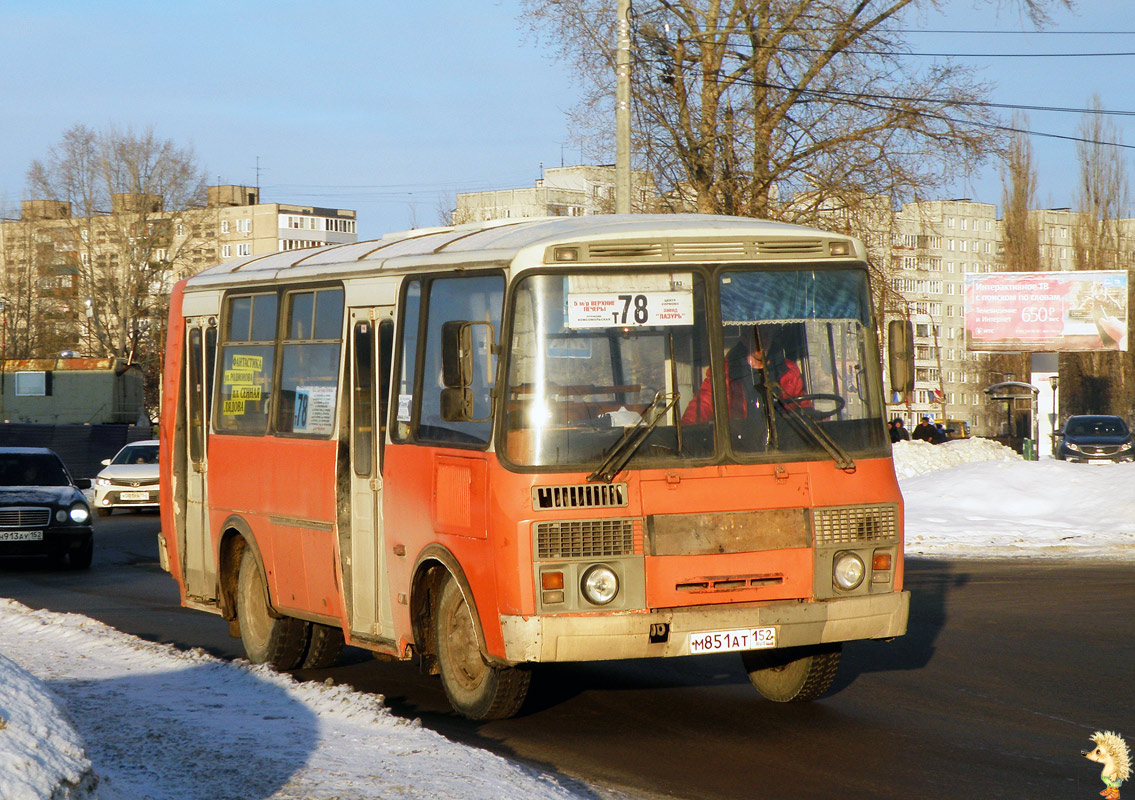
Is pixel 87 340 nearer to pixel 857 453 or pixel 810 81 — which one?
pixel 810 81

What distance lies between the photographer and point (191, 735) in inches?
293

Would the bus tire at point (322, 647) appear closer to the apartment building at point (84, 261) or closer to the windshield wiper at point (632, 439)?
the windshield wiper at point (632, 439)

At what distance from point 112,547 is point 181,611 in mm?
9474

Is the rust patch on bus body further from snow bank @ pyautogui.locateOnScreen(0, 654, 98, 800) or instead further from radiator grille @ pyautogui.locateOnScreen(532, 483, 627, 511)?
snow bank @ pyautogui.locateOnScreen(0, 654, 98, 800)

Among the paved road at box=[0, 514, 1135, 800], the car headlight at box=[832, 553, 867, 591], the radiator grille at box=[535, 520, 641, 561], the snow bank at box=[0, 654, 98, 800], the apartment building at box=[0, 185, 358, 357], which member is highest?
the apartment building at box=[0, 185, 358, 357]

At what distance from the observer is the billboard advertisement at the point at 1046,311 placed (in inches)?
2058

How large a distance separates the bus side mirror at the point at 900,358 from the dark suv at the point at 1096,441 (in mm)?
33515

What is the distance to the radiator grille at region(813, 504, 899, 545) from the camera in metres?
8.13

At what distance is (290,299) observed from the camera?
10648mm

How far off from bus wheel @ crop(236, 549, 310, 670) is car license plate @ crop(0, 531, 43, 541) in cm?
958

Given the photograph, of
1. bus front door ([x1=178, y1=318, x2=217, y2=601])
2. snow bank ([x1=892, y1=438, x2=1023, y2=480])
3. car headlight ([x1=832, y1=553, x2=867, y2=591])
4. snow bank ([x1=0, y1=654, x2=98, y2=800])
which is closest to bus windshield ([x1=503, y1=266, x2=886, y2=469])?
car headlight ([x1=832, y1=553, x2=867, y2=591])

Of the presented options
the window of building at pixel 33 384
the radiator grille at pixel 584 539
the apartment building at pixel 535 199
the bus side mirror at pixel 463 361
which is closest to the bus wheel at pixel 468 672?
the radiator grille at pixel 584 539

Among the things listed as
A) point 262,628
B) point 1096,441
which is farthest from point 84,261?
point 262,628

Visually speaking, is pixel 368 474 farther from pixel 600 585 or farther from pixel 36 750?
pixel 36 750
